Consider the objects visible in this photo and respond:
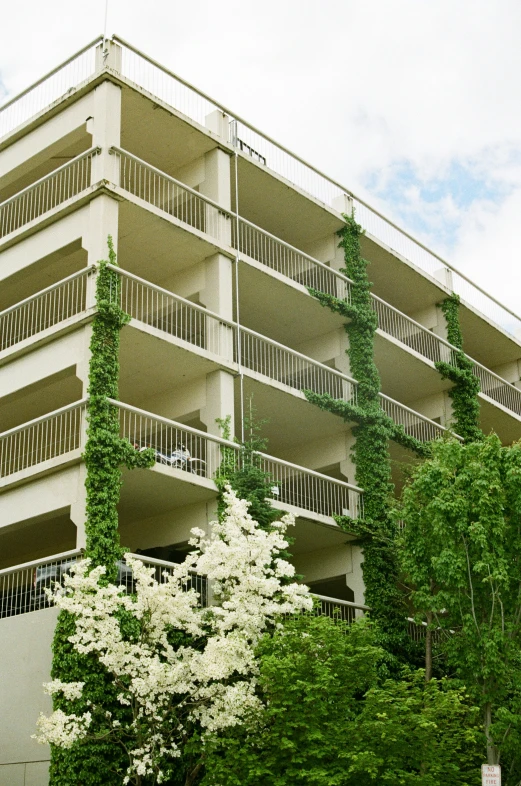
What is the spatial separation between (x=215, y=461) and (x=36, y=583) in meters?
5.73

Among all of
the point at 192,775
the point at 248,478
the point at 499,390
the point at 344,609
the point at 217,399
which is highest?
the point at 499,390

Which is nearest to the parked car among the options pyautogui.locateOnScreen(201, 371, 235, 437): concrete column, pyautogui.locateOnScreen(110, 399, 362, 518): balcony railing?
pyautogui.locateOnScreen(110, 399, 362, 518): balcony railing

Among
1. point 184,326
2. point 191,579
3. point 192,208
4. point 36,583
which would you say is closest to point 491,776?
point 191,579

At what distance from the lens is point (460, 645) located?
23.6 m

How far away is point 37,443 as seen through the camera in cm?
2986

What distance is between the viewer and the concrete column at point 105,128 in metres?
28.7

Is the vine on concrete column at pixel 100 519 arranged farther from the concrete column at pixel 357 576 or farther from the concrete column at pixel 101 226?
the concrete column at pixel 357 576

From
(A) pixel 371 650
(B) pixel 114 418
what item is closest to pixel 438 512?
(A) pixel 371 650

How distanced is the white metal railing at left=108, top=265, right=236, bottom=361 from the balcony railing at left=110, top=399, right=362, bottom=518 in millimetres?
2679

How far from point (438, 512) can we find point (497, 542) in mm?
1482

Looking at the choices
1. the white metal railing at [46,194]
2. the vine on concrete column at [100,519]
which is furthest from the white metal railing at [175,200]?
the vine on concrete column at [100,519]

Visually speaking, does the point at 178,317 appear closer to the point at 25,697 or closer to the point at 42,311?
the point at 42,311

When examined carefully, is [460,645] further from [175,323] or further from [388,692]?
[175,323]

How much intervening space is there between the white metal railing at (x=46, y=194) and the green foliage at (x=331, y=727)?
1536cm
